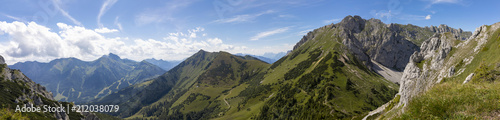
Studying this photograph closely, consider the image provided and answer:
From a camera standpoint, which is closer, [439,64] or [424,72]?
[439,64]

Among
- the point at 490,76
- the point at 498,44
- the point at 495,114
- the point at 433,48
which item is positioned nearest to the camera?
the point at 495,114

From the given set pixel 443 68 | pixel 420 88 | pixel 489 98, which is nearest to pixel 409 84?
pixel 420 88

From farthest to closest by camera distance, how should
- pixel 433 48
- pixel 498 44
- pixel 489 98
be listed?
pixel 433 48 → pixel 498 44 → pixel 489 98

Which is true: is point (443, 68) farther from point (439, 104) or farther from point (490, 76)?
point (439, 104)

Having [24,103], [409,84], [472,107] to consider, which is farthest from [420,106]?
[24,103]

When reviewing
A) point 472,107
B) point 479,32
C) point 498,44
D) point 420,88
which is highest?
point 479,32

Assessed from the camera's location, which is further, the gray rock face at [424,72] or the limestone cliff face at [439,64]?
the gray rock face at [424,72]

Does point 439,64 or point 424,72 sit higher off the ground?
point 439,64

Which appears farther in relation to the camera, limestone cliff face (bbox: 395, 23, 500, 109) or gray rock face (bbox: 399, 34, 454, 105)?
gray rock face (bbox: 399, 34, 454, 105)

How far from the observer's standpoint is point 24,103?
161 metres

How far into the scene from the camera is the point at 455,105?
17016mm

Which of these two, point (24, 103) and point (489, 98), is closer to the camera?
point (489, 98)

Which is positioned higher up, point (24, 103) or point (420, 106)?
point (24, 103)

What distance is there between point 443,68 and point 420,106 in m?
62.7
